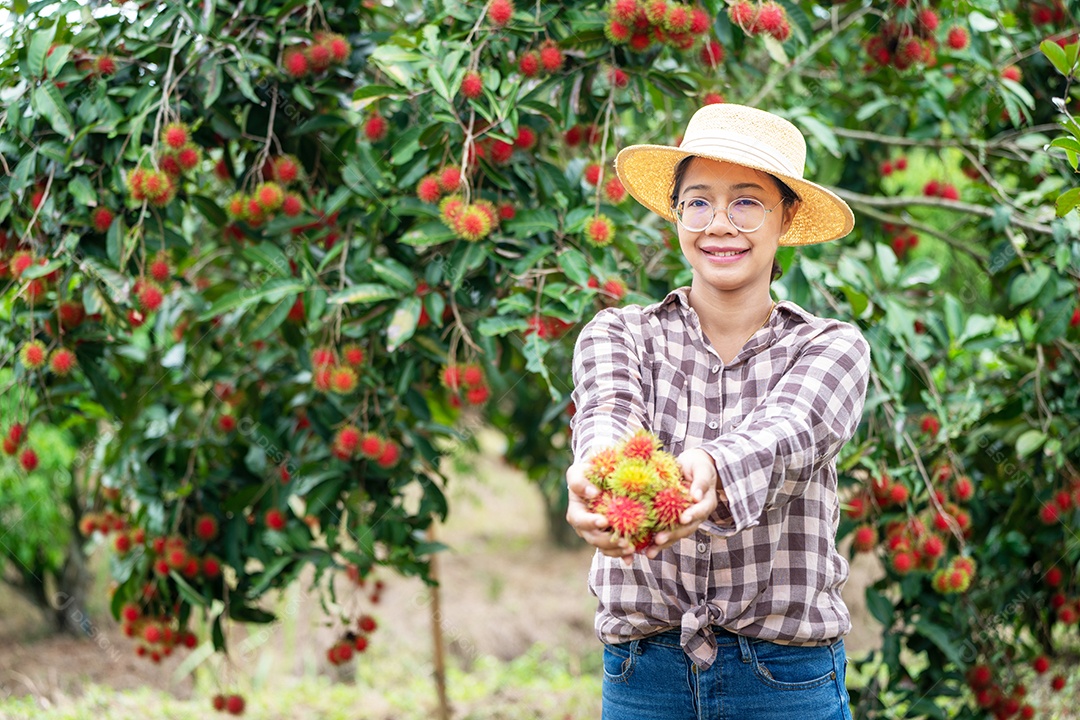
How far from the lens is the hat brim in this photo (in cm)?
145

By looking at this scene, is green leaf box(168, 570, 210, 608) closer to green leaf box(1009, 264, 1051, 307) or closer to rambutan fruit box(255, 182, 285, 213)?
rambutan fruit box(255, 182, 285, 213)

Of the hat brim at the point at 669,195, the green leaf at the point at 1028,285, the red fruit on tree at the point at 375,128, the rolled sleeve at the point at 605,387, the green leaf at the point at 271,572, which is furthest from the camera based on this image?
the green leaf at the point at 271,572

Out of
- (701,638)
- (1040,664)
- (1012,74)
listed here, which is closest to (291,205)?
(701,638)

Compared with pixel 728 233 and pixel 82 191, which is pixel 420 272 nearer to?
pixel 82 191

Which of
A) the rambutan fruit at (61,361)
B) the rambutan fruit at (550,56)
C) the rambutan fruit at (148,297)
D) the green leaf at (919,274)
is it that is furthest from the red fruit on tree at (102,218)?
the green leaf at (919,274)

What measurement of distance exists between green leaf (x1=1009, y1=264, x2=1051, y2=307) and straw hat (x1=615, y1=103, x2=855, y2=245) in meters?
1.14

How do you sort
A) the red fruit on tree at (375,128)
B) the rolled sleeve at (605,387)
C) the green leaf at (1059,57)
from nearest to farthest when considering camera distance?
1. the rolled sleeve at (605,387)
2. the green leaf at (1059,57)
3. the red fruit on tree at (375,128)

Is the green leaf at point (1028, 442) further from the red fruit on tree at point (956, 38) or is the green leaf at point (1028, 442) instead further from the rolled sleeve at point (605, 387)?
the rolled sleeve at point (605, 387)

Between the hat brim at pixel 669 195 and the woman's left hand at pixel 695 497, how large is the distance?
1.52 ft

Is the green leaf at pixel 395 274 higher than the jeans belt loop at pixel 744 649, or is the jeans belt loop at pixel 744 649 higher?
the green leaf at pixel 395 274

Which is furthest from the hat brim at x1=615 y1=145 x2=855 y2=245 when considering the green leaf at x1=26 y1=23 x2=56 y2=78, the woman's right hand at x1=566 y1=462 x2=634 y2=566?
the green leaf at x1=26 y1=23 x2=56 y2=78

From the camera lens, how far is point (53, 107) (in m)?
2.17

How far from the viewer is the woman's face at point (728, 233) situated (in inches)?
53.3

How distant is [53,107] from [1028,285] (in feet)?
7.49
